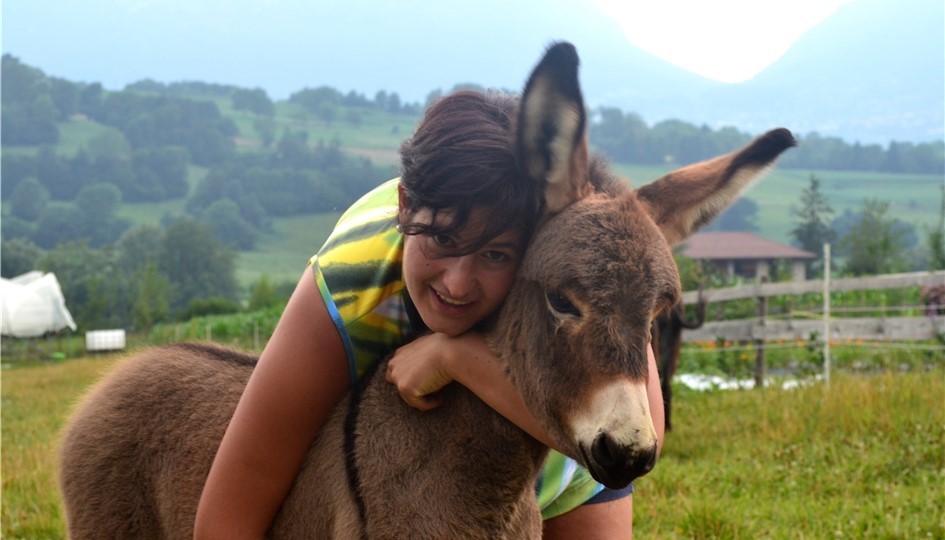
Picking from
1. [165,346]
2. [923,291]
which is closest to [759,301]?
[923,291]

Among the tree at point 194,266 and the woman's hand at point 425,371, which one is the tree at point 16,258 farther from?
the woman's hand at point 425,371

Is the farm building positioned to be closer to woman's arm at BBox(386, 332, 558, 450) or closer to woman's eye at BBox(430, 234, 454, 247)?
woman's arm at BBox(386, 332, 558, 450)

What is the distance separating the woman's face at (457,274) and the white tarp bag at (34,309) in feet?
158

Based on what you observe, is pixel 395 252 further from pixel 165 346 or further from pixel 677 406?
pixel 677 406

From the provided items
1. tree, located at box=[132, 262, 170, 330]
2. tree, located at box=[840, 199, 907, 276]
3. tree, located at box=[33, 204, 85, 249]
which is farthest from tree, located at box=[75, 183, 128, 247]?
tree, located at box=[840, 199, 907, 276]

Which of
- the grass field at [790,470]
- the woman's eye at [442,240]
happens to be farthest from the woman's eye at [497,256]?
the grass field at [790,470]

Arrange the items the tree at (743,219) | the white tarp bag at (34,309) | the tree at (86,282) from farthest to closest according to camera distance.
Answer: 1. the tree at (743,219)
2. the tree at (86,282)
3. the white tarp bag at (34,309)

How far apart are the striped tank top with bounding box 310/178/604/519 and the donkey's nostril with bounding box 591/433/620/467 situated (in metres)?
1.02

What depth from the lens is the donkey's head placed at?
198 centimetres

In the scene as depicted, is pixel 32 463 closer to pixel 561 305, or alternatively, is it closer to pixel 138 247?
pixel 561 305

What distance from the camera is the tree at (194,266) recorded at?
A: 317 ft

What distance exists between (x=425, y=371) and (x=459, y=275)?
1.13ft

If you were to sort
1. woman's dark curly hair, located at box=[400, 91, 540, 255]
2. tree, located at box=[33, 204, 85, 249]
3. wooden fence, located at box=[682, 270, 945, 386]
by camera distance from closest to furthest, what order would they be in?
woman's dark curly hair, located at box=[400, 91, 540, 255]
wooden fence, located at box=[682, 270, 945, 386]
tree, located at box=[33, 204, 85, 249]

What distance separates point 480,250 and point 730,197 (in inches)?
28.5
